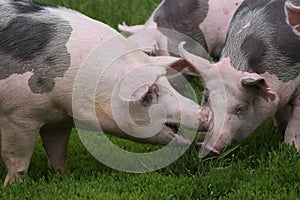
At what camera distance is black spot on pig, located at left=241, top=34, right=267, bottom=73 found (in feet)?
18.4

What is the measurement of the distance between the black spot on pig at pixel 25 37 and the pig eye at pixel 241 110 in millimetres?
1256

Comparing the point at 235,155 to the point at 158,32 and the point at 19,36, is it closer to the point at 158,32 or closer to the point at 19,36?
the point at 19,36

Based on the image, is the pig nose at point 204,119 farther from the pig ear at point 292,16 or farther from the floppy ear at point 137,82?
the pig ear at point 292,16

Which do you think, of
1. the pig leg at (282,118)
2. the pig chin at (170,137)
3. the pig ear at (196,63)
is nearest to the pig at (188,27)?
the pig leg at (282,118)

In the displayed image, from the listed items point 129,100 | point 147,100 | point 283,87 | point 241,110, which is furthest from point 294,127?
point 129,100

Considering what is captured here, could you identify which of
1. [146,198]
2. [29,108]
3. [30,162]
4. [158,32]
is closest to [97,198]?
[146,198]

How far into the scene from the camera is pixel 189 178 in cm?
528

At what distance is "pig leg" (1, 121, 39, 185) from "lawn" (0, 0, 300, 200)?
0.41ft

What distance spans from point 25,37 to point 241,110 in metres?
1.44

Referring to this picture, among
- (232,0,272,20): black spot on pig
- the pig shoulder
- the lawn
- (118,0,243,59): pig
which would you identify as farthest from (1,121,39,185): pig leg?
(118,0,243,59): pig

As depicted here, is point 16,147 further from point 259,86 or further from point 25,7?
point 259,86

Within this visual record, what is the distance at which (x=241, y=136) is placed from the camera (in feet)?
18.7

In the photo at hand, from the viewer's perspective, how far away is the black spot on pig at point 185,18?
7.49m

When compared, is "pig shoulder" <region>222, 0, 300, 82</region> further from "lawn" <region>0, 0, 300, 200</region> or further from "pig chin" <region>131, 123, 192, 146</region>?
"pig chin" <region>131, 123, 192, 146</region>
